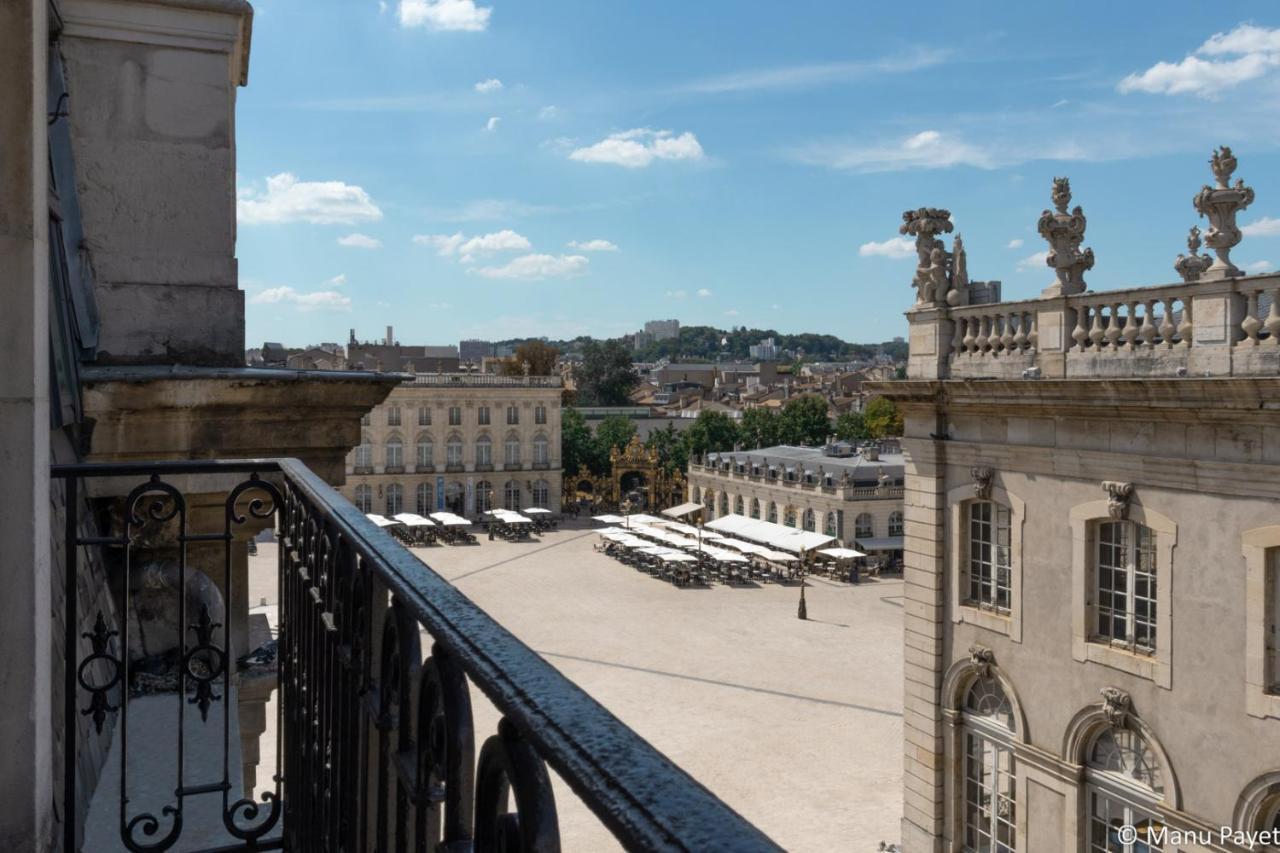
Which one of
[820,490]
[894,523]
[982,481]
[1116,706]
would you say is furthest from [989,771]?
[894,523]

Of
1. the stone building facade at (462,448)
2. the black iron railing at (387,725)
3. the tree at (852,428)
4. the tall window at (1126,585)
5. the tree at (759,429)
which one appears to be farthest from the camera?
the tree at (852,428)

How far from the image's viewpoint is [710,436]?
239 ft

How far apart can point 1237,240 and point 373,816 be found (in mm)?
9661

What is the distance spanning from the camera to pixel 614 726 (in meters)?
1.11

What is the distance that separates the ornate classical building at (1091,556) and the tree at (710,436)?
2345 inches

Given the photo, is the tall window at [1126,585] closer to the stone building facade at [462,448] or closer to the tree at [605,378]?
the stone building facade at [462,448]

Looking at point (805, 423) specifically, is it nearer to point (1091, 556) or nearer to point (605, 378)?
point (605, 378)

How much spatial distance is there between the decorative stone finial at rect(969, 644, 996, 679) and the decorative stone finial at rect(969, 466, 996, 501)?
1.68m

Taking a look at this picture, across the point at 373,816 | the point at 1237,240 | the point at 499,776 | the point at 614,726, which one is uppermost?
the point at 1237,240

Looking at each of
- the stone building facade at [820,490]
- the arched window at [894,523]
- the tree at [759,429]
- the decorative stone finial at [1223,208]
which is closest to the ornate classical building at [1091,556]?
the decorative stone finial at [1223,208]

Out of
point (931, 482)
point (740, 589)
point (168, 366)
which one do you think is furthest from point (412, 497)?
point (168, 366)

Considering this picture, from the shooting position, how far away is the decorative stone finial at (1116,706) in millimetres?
10000

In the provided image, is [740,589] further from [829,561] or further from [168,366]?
[168,366]

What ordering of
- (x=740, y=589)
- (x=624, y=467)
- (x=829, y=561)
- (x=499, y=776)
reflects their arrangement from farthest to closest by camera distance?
(x=624, y=467) → (x=829, y=561) → (x=740, y=589) → (x=499, y=776)
